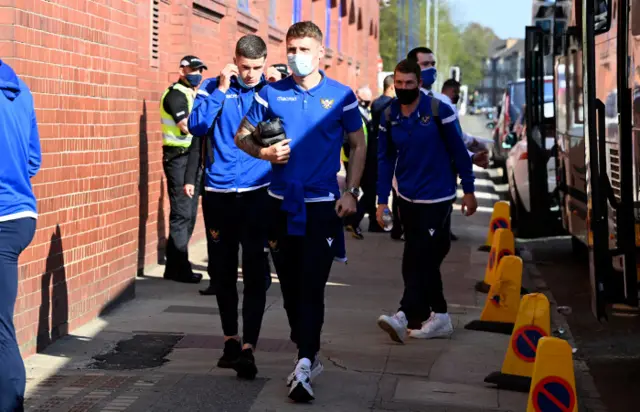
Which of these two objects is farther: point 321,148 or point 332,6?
point 332,6

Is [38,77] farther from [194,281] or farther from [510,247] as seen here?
[510,247]

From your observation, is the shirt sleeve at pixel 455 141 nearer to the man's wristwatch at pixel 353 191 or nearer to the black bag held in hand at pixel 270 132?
the man's wristwatch at pixel 353 191

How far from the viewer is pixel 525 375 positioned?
7.56m

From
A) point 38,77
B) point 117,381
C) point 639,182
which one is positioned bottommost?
point 117,381

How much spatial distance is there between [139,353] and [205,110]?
163 centimetres

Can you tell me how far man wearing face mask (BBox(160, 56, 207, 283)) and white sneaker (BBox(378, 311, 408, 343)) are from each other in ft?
10.9

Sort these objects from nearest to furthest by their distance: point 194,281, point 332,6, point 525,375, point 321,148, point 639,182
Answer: point 321,148, point 525,375, point 639,182, point 194,281, point 332,6

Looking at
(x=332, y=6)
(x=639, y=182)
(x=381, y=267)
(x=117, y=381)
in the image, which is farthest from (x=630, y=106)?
(x=332, y=6)

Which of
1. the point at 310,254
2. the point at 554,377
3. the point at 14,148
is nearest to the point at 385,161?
the point at 310,254

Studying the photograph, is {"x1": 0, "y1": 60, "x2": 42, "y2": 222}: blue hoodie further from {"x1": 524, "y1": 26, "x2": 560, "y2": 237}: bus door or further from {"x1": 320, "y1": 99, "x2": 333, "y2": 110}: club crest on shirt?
{"x1": 524, "y1": 26, "x2": 560, "y2": 237}: bus door

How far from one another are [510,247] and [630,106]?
4.70m

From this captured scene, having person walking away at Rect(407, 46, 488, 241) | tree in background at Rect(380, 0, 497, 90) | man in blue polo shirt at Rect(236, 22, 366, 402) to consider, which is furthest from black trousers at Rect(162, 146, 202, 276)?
tree in background at Rect(380, 0, 497, 90)

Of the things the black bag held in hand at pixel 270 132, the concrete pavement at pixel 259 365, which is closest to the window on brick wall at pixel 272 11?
the concrete pavement at pixel 259 365

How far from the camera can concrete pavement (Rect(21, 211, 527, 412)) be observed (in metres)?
6.89
